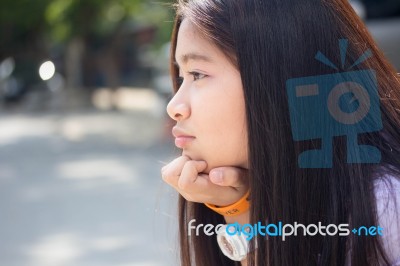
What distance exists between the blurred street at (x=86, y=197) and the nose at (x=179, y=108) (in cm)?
44

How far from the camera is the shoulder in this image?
44.4 inches

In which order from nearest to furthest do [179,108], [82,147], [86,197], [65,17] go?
[179,108], [86,197], [82,147], [65,17]

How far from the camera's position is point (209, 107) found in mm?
1228

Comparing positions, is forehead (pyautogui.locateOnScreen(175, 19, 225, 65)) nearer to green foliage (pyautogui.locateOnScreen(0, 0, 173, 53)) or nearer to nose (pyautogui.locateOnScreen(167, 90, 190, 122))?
nose (pyautogui.locateOnScreen(167, 90, 190, 122))

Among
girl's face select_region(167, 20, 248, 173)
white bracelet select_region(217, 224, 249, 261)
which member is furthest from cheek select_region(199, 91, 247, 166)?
white bracelet select_region(217, 224, 249, 261)

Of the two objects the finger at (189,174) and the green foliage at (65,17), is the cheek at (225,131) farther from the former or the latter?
the green foliage at (65,17)

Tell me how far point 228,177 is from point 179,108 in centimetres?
16

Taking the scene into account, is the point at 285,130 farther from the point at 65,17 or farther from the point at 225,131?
the point at 65,17

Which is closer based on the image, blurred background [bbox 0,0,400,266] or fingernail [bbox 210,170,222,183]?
fingernail [bbox 210,170,222,183]

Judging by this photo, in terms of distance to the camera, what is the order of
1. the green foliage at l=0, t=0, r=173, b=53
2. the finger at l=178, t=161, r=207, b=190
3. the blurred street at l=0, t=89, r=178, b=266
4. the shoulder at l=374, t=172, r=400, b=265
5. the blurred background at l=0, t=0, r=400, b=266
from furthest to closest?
the green foliage at l=0, t=0, r=173, b=53
the blurred background at l=0, t=0, r=400, b=266
the blurred street at l=0, t=89, r=178, b=266
the finger at l=178, t=161, r=207, b=190
the shoulder at l=374, t=172, r=400, b=265

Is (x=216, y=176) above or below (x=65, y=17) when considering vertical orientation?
below

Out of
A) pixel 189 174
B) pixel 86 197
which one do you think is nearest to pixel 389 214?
pixel 189 174

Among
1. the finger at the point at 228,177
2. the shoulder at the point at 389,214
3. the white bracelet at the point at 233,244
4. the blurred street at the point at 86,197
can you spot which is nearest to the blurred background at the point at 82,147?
the blurred street at the point at 86,197

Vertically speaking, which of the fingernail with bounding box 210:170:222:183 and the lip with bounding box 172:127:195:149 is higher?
the lip with bounding box 172:127:195:149
